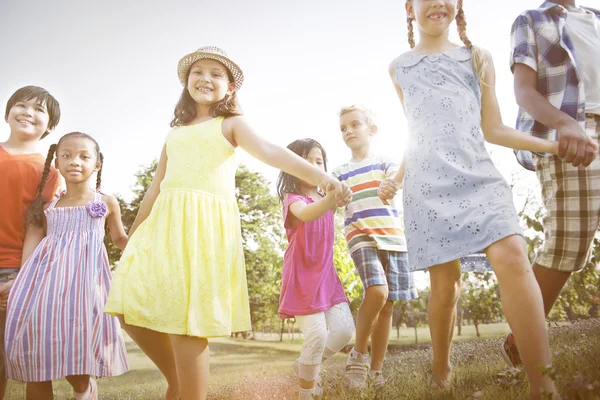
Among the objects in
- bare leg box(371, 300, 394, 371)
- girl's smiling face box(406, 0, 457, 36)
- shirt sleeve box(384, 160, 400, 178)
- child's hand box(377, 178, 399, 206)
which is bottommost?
bare leg box(371, 300, 394, 371)

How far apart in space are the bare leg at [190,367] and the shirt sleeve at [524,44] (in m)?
2.80

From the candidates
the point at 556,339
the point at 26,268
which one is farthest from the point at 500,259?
the point at 556,339

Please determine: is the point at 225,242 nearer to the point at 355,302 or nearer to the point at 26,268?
the point at 26,268

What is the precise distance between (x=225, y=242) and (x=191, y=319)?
1.64 ft

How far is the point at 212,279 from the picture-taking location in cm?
280

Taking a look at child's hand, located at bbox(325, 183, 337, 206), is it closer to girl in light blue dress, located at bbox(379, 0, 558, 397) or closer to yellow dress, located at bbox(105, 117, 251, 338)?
girl in light blue dress, located at bbox(379, 0, 558, 397)

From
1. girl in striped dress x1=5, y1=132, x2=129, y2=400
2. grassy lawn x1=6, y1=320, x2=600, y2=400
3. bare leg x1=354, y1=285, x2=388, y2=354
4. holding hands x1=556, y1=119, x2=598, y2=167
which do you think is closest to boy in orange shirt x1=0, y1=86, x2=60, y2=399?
girl in striped dress x1=5, y1=132, x2=129, y2=400

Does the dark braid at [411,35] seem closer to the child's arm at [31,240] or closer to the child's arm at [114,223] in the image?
the child's arm at [114,223]

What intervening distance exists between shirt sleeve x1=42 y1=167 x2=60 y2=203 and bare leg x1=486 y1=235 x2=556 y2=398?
11.8 ft

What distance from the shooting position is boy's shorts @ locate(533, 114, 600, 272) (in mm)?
3160

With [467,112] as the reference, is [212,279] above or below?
below

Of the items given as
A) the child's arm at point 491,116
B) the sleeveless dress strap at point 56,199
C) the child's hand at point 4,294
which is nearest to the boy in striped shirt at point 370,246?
the child's arm at point 491,116

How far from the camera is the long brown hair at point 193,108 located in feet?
10.6

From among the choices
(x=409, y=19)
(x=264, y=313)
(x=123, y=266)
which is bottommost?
(x=264, y=313)
